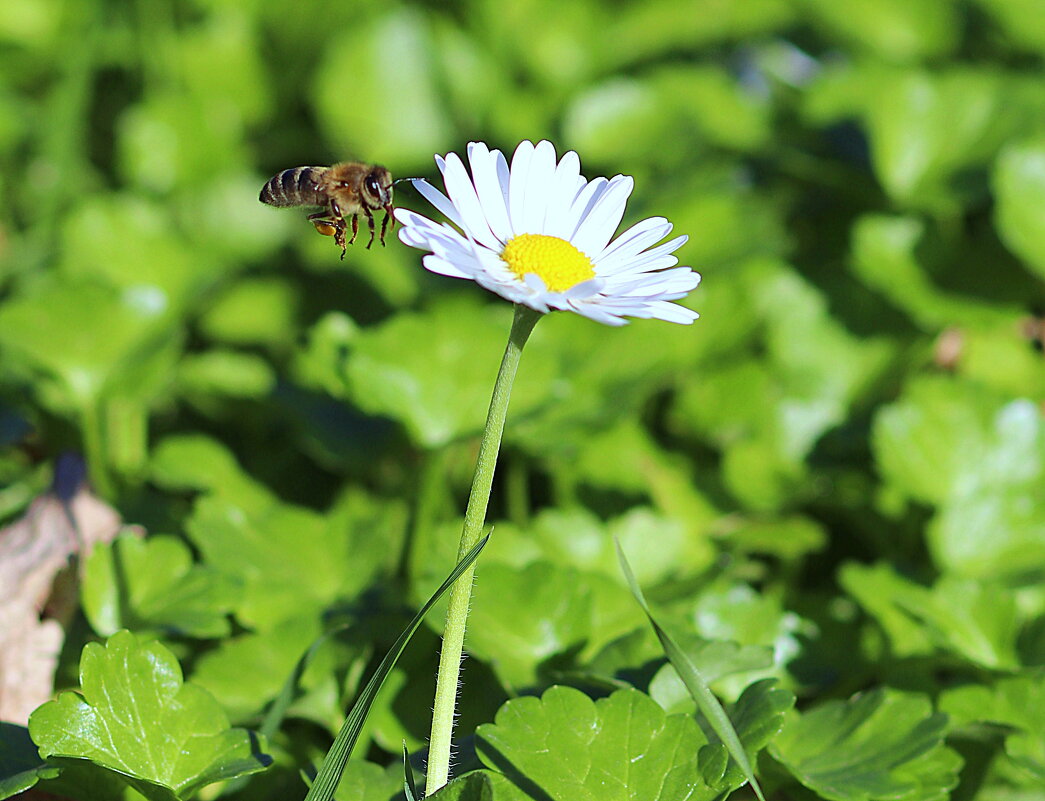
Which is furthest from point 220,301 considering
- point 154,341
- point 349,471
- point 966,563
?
point 966,563

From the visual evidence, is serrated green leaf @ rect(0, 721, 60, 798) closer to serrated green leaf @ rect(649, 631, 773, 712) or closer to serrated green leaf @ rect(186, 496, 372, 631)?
serrated green leaf @ rect(186, 496, 372, 631)

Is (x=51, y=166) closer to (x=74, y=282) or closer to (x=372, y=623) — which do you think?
(x=74, y=282)

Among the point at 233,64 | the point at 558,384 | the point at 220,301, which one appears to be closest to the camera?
the point at 558,384

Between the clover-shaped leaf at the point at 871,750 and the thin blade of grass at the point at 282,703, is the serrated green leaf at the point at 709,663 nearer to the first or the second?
the clover-shaped leaf at the point at 871,750

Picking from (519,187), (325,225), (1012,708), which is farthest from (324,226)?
(1012,708)

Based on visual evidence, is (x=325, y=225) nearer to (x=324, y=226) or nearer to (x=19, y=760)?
(x=324, y=226)

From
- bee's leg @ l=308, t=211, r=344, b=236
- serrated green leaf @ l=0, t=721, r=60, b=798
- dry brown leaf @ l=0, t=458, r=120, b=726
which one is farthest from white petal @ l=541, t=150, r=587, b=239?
dry brown leaf @ l=0, t=458, r=120, b=726
